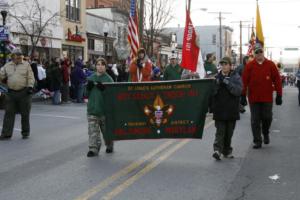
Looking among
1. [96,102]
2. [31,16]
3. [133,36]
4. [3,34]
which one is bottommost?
[96,102]

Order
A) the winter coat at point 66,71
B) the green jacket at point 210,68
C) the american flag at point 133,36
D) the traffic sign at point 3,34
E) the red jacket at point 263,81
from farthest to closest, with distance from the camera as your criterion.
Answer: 1. the winter coat at point 66,71
2. the traffic sign at point 3,34
3. the american flag at point 133,36
4. the green jacket at point 210,68
5. the red jacket at point 263,81

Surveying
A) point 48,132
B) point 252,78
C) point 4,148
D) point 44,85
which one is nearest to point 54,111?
point 44,85

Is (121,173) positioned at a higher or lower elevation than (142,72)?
lower

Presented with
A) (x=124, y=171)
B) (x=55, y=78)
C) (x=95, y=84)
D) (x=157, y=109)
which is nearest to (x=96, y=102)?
(x=95, y=84)

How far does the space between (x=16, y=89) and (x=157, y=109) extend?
4035 mm

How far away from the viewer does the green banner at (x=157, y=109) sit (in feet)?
28.3

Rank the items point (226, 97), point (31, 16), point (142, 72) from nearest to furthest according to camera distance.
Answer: point (226, 97) → point (142, 72) → point (31, 16)

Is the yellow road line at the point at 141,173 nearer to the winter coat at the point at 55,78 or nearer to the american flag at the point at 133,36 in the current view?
the american flag at the point at 133,36

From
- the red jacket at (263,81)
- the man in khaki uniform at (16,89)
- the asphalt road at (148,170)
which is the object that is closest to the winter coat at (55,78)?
the asphalt road at (148,170)

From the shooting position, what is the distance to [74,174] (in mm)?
7582

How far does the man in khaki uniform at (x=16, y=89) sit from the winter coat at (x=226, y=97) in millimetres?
4560

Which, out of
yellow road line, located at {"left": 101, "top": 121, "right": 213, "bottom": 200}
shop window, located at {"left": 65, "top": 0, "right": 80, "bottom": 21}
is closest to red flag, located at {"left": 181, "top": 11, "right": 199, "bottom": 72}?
yellow road line, located at {"left": 101, "top": 121, "right": 213, "bottom": 200}

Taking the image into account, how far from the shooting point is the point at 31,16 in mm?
28531

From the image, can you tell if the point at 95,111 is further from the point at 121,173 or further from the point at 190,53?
the point at 190,53
